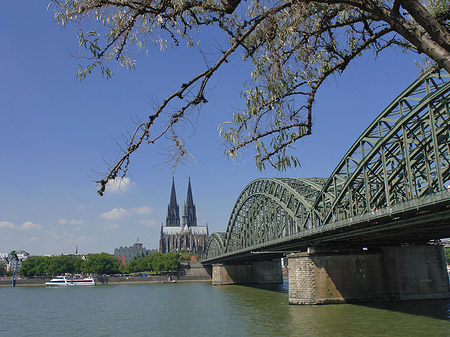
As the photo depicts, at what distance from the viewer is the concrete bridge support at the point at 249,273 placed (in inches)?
3935

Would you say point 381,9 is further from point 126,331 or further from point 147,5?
point 126,331

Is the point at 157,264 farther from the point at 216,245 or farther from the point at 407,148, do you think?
the point at 407,148

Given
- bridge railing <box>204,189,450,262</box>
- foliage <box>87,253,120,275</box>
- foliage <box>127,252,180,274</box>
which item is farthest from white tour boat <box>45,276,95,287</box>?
bridge railing <box>204,189,450,262</box>

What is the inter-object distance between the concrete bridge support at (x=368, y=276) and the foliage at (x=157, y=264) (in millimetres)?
115812

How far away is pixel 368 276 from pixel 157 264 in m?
123

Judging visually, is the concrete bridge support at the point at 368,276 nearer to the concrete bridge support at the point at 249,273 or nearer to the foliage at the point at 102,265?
the concrete bridge support at the point at 249,273

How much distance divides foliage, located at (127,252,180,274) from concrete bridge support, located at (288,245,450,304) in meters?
116

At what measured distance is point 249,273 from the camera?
104375 millimetres

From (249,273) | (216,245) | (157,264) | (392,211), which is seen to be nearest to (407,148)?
(392,211)

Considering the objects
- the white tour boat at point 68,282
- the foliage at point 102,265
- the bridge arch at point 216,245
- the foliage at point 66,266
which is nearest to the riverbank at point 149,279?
the bridge arch at point 216,245

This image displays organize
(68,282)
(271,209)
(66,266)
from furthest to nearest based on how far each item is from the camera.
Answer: (66,266)
(68,282)
(271,209)

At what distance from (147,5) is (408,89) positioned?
33536 millimetres

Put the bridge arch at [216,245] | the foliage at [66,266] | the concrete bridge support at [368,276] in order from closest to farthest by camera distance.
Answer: the concrete bridge support at [368,276]
the bridge arch at [216,245]
the foliage at [66,266]

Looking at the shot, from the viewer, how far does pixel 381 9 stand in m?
6.68
